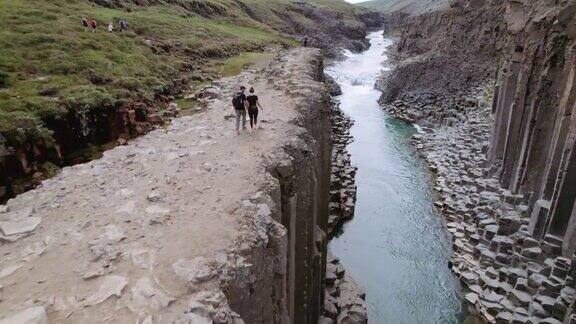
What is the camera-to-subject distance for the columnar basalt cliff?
588 inches

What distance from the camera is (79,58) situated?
20531 millimetres

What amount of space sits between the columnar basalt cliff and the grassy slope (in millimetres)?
17642

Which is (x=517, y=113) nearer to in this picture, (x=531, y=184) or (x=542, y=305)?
(x=531, y=184)

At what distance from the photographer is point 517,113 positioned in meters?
22.3

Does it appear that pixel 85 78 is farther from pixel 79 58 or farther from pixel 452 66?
pixel 452 66

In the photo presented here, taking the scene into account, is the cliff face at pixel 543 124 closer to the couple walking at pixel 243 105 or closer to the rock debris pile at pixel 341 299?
the rock debris pile at pixel 341 299

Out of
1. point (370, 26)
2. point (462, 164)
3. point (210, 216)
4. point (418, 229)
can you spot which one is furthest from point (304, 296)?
point (370, 26)

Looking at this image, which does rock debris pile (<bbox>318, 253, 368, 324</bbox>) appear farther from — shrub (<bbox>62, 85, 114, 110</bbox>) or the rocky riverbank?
shrub (<bbox>62, 85, 114, 110</bbox>)

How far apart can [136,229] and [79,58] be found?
16083 millimetres

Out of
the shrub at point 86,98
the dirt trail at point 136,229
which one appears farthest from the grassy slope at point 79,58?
the dirt trail at point 136,229

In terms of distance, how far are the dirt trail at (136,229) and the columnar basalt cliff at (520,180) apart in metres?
10.5

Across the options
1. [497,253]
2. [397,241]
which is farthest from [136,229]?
Result: [497,253]

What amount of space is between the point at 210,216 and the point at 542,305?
1244 cm

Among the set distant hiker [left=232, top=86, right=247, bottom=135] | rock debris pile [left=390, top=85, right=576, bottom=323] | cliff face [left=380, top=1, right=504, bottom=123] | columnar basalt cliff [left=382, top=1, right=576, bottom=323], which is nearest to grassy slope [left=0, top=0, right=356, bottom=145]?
distant hiker [left=232, top=86, right=247, bottom=135]
